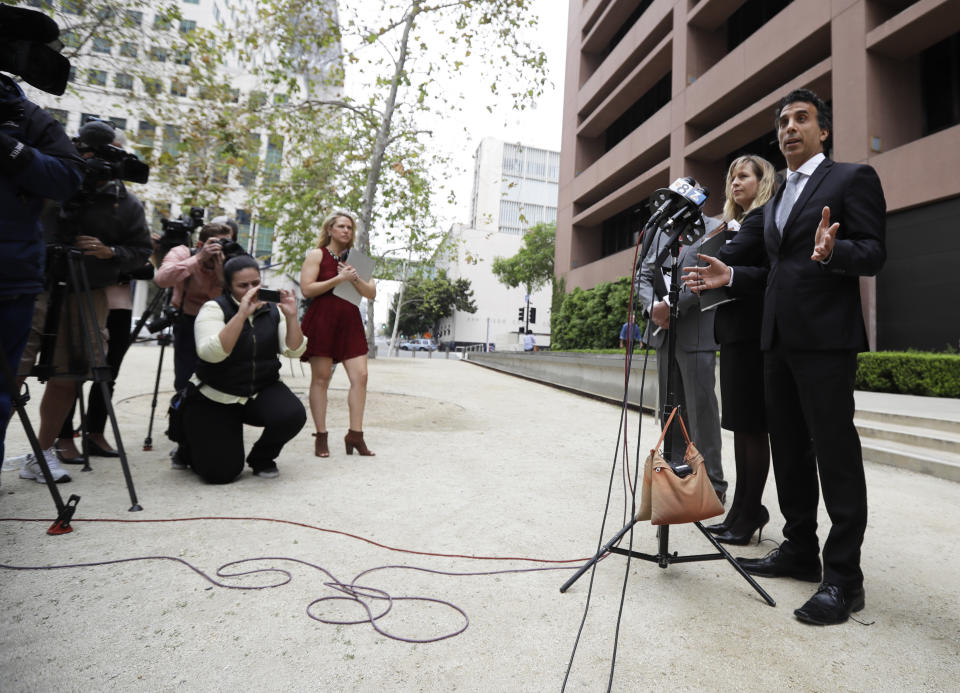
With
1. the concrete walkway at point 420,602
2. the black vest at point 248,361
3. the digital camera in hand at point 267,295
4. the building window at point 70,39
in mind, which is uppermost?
the building window at point 70,39

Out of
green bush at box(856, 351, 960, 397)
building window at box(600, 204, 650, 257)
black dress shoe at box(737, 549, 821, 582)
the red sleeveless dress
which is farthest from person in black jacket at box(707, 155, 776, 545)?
building window at box(600, 204, 650, 257)

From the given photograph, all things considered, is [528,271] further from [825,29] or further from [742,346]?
[742,346]

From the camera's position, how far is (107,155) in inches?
112

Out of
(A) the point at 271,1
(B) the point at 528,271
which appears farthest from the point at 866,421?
(B) the point at 528,271

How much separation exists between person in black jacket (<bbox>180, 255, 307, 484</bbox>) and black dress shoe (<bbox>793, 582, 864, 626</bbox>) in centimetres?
289

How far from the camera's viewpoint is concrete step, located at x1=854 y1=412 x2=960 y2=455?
15.4 ft

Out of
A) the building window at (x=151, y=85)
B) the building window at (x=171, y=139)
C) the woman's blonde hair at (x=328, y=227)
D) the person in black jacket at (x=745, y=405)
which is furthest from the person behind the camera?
the building window at (x=171, y=139)

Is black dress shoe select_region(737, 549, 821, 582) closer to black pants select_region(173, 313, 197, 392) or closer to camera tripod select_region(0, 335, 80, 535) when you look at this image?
camera tripod select_region(0, 335, 80, 535)

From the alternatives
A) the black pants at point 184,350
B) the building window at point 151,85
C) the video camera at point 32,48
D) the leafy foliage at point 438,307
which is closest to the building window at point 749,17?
the building window at point 151,85

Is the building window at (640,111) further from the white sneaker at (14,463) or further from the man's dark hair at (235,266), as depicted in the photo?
the white sneaker at (14,463)

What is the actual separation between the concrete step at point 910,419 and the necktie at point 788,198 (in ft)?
14.9

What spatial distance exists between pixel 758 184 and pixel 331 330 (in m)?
3.17

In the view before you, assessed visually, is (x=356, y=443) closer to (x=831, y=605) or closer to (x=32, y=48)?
(x=32, y=48)

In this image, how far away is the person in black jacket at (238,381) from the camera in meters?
3.10
